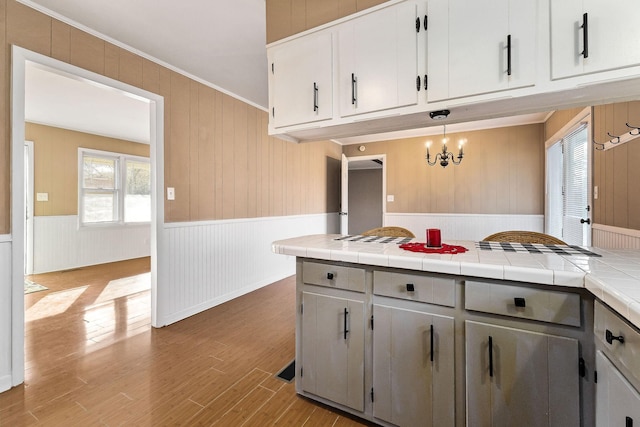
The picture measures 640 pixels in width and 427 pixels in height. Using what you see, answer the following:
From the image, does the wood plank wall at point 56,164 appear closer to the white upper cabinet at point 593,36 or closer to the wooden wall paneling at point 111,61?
the wooden wall paneling at point 111,61

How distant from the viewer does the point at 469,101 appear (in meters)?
1.40

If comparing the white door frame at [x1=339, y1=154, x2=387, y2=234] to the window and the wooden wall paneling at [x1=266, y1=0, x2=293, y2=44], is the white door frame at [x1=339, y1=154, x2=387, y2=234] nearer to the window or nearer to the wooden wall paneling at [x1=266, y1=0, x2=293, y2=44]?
the wooden wall paneling at [x1=266, y1=0, x2=293, y2=44]

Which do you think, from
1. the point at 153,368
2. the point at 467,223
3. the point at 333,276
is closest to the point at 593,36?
the point at 333,276

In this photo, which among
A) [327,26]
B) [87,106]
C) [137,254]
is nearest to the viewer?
[327,26]

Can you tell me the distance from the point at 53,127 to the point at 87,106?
1544 mm

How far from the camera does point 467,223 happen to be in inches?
200

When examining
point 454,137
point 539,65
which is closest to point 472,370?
point 539,65

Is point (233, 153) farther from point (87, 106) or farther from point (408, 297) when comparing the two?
A: point (408, 297)

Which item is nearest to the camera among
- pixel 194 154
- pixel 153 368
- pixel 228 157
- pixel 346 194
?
pixel 153 368

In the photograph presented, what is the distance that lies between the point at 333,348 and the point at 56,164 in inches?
231

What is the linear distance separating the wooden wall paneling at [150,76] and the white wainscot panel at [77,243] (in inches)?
151

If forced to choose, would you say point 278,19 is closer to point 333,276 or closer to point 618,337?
point 333,276

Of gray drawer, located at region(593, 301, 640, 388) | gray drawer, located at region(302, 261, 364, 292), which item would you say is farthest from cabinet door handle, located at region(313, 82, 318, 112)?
gray drawer, located at region(593, 301, 640, 388)

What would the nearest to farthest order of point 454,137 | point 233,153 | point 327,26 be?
point 327,26
point 233,153
point 454,137
